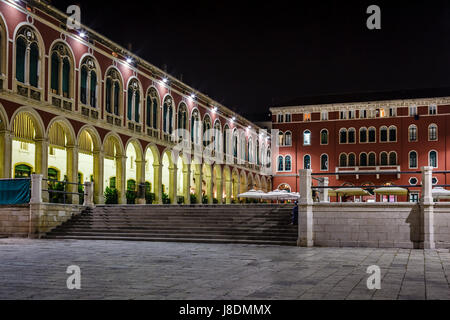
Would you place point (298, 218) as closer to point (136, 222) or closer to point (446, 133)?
point (136, 222)

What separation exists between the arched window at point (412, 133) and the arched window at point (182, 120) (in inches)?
1150

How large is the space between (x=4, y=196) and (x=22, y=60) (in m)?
7.53

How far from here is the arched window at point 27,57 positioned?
2392 centimetres

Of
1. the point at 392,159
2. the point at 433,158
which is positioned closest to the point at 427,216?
the point at 433,158

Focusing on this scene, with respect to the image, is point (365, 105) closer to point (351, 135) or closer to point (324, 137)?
point (351, 135)

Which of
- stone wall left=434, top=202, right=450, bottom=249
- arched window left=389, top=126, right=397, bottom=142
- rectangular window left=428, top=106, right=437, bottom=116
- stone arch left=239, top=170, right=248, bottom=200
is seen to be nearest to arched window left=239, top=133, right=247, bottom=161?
stone arch left=239, top=170, right=248, bottom=200

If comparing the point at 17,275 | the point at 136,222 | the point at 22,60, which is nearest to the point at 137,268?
the point at 17,275

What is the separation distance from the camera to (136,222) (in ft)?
65.8

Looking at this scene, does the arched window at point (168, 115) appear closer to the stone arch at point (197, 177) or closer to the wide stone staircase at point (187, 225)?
the stone arch at point (197, 177)

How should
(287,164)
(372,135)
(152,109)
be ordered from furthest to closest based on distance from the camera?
(287,164) → (372,135) → (152,109)

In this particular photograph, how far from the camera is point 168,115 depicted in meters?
37.9

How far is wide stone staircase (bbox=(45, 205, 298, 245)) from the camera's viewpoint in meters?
17.6

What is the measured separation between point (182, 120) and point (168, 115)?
229 centimetres

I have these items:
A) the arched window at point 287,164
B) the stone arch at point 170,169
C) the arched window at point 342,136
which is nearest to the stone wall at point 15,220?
the stone arch at point 170,169
